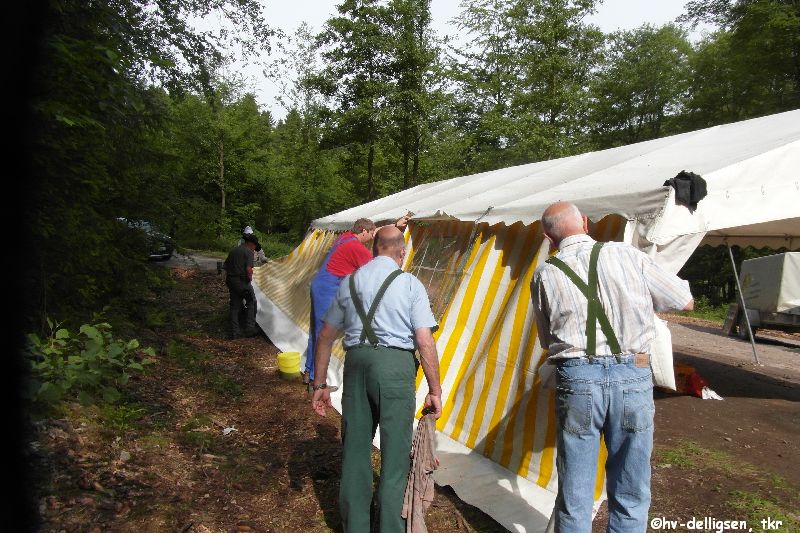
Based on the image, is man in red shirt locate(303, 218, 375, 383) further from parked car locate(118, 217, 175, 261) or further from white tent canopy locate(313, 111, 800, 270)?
parked car locate(118, 217, 175, 261)

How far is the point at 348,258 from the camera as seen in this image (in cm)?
495

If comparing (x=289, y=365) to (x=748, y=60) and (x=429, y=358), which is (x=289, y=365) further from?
(x=748, y=60)

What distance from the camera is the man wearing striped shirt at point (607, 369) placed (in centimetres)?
251

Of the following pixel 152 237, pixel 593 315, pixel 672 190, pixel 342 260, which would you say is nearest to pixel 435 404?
pixel 593 315

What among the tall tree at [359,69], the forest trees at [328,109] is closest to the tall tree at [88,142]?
the forest trees at [328,109]

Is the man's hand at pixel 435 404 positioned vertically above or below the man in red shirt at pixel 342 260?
below

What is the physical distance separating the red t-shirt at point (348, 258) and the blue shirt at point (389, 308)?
1.71 m

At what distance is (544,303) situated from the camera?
2711mm

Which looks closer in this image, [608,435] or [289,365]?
[608,435]

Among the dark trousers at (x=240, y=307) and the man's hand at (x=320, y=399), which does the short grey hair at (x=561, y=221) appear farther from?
the dark trousers at (x=240, y=307)

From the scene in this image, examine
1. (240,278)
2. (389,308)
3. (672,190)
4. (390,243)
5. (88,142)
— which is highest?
(88,142)

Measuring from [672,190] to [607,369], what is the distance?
1656mm

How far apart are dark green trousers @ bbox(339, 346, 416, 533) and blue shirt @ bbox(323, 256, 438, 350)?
8 cm

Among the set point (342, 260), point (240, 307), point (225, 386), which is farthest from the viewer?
point (240, 307)
